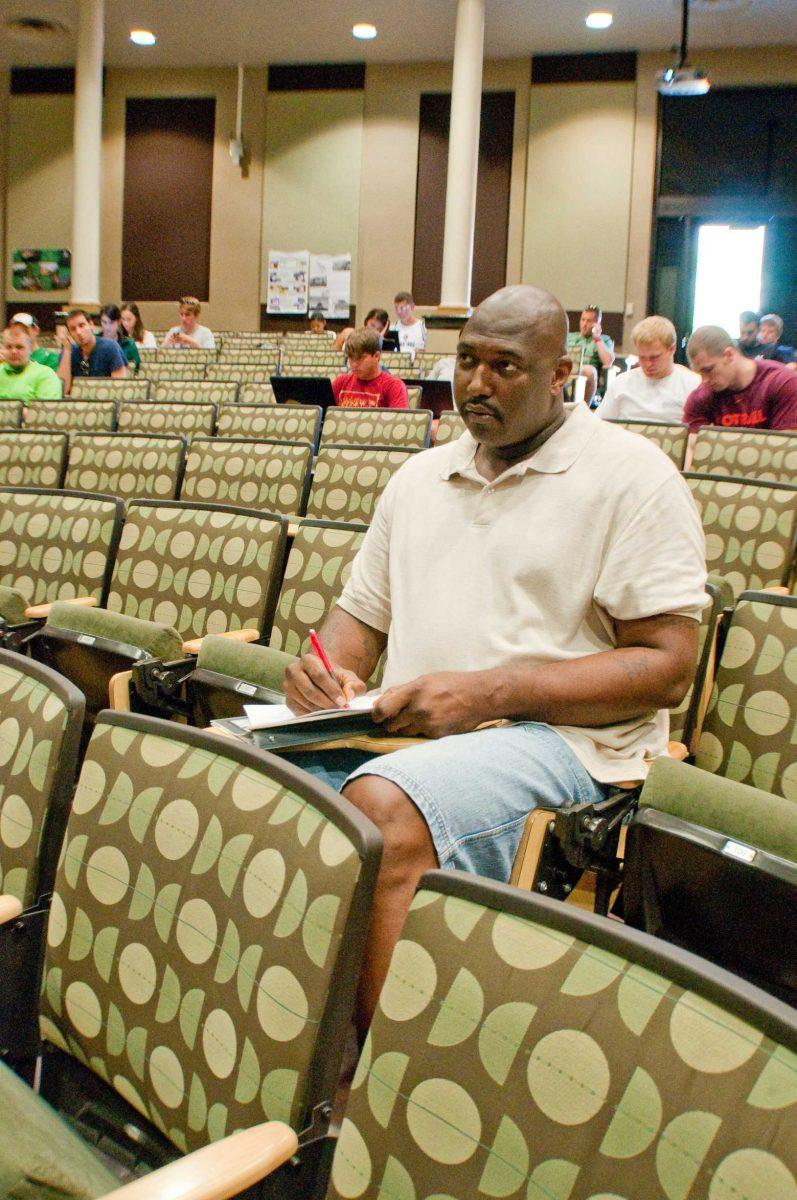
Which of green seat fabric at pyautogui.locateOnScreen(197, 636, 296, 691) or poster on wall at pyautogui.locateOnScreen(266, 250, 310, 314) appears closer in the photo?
green seat fabric at pyautogui.locateOnScreen(197, 636, 296, 691)

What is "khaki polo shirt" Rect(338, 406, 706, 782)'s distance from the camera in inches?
59.2

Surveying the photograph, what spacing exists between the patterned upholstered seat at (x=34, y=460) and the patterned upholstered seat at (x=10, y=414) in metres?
1.05

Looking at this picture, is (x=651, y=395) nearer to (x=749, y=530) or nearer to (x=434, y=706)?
(x=749, y=530)

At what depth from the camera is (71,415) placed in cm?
490

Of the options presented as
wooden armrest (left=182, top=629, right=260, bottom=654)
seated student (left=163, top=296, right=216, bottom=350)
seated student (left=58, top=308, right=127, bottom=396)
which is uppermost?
seated student (left=163, top=296, right=216, bottom=350)

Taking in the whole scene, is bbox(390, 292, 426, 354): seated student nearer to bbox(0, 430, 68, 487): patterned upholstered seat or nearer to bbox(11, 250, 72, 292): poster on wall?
bbox(0, 430, 68, 487): patterned upholstered seat

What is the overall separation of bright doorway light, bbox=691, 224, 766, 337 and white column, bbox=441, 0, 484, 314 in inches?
118

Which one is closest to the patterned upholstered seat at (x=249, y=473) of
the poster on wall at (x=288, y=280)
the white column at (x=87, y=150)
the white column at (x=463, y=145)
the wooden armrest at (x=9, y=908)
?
the wooden armrest at (x=9, y=908)

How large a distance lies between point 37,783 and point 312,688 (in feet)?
1.46

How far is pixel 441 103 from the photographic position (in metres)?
12.4

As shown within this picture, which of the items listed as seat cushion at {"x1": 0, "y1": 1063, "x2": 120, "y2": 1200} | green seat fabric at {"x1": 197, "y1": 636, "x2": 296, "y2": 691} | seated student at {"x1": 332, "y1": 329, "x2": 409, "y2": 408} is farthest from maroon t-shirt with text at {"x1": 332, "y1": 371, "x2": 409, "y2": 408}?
seat cushion at {"x1": 0, "y1": 1063, "x2": 120, "y2": 1200}

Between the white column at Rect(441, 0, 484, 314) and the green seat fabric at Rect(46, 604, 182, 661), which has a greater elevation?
the white column at Rect(441, 0, 484, 314)

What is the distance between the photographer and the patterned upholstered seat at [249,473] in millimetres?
3439

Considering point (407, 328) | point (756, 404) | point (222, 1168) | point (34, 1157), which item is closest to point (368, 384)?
point (756, 404)
